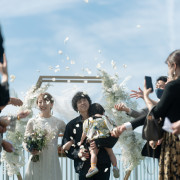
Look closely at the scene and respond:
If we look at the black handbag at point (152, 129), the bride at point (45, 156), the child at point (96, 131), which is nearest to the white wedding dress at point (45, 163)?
the bride at point (45, 156)

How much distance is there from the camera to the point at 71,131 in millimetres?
8961

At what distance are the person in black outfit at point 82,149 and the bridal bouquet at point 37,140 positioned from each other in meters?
0.36

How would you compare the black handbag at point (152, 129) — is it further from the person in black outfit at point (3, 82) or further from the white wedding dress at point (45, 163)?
the white wedding dress at point (45, 163)

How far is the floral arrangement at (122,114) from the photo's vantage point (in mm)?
9539

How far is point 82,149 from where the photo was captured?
8.48 metres

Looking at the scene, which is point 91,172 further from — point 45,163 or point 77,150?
point 45,163

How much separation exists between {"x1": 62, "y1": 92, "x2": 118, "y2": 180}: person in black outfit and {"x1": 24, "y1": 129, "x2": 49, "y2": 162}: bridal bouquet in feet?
1.17

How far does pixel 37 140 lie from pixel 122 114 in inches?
65.9

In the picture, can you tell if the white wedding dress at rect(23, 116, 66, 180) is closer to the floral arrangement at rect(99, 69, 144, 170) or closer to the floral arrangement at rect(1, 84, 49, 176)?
the floral arrangement at rect(1, 84, 49, 176)

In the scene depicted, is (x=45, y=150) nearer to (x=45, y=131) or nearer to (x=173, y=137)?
(x=45, y=131)

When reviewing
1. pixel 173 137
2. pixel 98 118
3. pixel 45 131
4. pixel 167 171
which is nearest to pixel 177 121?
pixel 173 137

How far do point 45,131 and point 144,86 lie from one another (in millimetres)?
3631

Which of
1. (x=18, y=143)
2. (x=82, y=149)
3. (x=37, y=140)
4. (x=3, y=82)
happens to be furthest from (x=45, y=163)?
(x=3, y=82)

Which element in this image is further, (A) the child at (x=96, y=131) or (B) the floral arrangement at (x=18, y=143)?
(B) the floral arrangement at (x=18, y=143)
